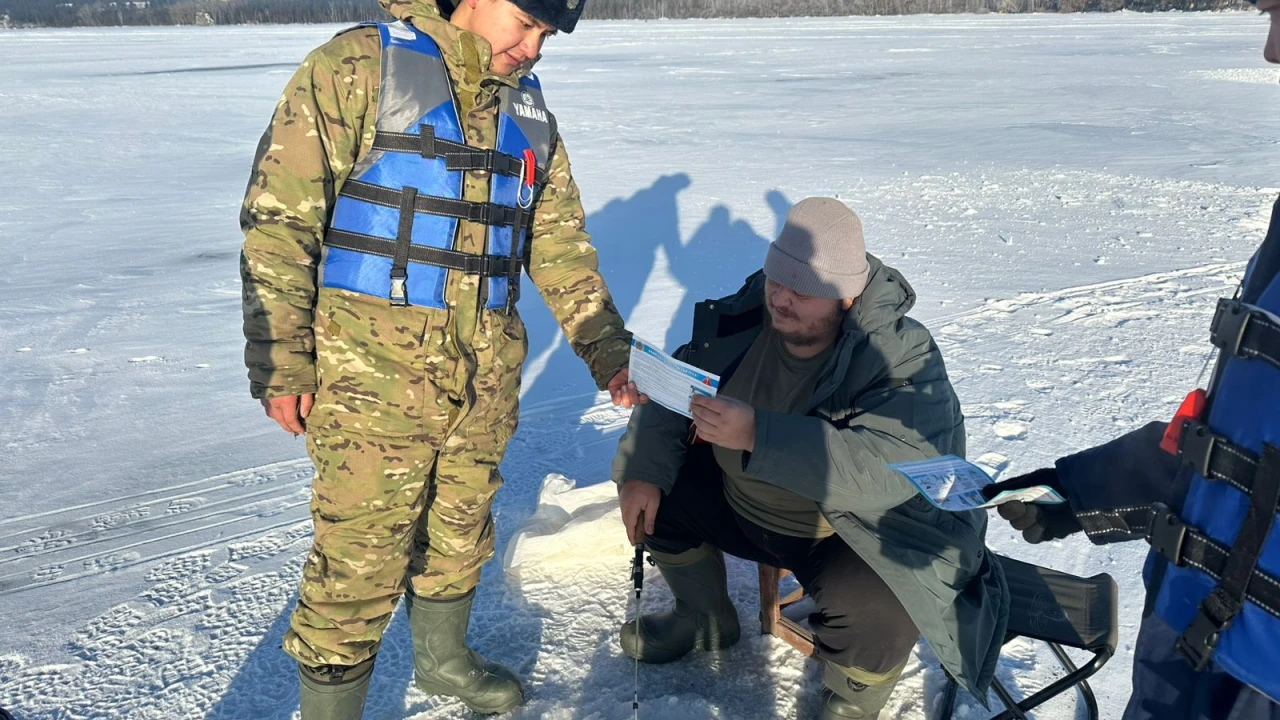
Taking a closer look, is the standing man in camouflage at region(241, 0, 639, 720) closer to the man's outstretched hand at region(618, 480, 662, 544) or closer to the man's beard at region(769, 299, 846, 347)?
the man's outstretched hand at region(618, 480, 662, 544)

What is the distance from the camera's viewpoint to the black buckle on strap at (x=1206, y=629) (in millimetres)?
1313

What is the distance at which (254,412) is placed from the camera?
4332 mm

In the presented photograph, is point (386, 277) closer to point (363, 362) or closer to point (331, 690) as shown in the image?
point (363, 362)

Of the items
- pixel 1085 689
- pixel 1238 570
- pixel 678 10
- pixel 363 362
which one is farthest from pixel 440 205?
pixel 678 10

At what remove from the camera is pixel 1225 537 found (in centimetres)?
132

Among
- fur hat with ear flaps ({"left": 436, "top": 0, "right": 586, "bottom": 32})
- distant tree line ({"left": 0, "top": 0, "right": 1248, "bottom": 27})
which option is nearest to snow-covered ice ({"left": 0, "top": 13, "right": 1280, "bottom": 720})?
fur hat with ear flaps ({"left": 436, "top": 0, "right": 586, "bottom": 32})

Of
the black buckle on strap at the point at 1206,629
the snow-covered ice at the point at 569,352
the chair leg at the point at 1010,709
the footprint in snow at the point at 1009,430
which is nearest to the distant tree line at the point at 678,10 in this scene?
the snow-covered ice at the point at 569,352

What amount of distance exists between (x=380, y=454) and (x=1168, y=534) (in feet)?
5.51

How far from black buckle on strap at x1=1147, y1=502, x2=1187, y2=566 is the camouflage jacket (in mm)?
1533

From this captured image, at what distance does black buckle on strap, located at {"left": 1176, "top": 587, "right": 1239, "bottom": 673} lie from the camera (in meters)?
1.31

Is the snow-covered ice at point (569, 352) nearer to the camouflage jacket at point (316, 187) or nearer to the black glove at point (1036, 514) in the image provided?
the black glove at point (1036, 514)

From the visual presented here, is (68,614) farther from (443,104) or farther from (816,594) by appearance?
(816,594)

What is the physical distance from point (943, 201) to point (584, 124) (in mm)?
6543

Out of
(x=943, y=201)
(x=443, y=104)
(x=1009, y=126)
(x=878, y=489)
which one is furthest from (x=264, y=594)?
(x=1009, y=126)
